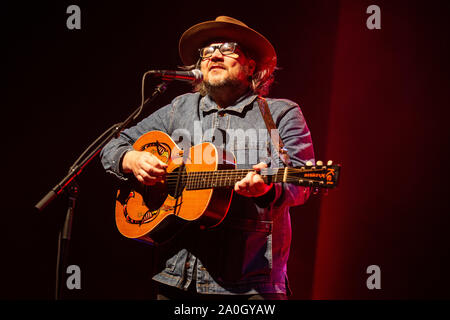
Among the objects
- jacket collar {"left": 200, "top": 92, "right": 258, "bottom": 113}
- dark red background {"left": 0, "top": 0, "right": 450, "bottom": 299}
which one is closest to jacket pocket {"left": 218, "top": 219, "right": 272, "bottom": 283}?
jacket collar {"left": 200, "top": 92, "right": 258, "bottom": 113}

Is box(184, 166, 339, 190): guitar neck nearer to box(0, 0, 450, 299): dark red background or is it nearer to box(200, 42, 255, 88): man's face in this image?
box(200, 42, 255, 88): man's face

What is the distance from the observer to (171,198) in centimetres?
234

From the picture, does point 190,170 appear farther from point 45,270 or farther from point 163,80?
point 45,270

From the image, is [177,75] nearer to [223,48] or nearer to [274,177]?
[223,48]

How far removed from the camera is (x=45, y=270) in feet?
11.9

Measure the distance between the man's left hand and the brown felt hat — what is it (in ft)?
3.98

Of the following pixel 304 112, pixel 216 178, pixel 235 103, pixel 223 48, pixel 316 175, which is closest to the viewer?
pixel 316 175

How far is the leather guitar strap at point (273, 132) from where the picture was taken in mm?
2226

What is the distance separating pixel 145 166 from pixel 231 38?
1.14 m

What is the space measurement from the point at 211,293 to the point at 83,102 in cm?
250

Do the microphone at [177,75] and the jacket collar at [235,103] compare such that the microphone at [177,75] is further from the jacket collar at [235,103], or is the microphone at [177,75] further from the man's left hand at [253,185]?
the man's left hand at [253,185]

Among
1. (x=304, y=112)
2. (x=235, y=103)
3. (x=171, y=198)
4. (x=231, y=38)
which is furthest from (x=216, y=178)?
(x=304, y=112)

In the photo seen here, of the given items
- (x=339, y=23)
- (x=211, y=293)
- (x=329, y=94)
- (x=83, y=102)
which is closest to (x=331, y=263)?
(x=329, y=94)

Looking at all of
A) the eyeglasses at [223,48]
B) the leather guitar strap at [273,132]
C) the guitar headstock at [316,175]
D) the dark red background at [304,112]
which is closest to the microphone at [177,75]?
the eyeglasses at [223,48]
